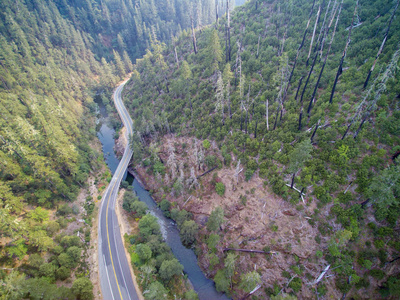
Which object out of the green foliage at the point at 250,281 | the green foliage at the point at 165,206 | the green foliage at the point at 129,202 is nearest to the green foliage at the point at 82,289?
the green foliage at the point at 129,202

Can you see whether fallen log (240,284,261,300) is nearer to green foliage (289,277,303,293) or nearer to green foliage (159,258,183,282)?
green foliage (289,277,303,293)

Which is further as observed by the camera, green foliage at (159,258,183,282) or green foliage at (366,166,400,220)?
green foliage at (159,258,183,282)

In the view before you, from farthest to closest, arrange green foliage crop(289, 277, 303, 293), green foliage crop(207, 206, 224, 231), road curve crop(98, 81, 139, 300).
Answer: green foliage crop(207, 206, 224, 231) < road curve crop(98, 81, 139, 300) < green foliage crop(289, 277, 303, 293)

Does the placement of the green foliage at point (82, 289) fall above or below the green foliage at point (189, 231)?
above

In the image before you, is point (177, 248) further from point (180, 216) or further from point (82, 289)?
point (82, 289)

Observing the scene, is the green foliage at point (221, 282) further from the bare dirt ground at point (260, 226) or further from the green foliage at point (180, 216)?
the green foliage at point (180, 216)

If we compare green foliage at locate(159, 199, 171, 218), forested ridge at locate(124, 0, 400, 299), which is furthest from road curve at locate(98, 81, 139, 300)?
forested ridge at locate(124, 0, 400, 299)

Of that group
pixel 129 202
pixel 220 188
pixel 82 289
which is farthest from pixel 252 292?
pixel 129 202
